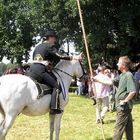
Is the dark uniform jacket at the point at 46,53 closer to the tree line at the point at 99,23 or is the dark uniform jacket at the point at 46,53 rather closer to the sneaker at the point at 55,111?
the sneaker at the point at 55,111

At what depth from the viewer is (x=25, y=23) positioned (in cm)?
5625

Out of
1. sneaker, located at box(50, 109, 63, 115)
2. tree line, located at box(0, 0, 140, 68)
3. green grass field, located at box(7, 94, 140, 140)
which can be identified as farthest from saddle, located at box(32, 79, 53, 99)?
tree line, located at box(0, 0, 140, 68)

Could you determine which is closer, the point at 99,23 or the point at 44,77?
the point at 44,77

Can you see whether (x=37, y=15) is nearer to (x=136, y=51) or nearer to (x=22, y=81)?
(x=136, y=51)

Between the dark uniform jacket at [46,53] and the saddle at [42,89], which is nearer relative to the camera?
the saddle at [42,89]

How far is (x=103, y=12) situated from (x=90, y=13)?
1.17 m

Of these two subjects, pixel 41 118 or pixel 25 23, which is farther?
pixel 25 23

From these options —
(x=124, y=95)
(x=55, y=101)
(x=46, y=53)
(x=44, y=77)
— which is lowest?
(x=55, y=101)

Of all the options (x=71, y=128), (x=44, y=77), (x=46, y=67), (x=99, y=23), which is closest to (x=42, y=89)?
(x=44, y=77)

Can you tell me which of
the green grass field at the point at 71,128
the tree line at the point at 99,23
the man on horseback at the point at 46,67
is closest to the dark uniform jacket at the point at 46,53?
the man on horseback at the point at 46,67

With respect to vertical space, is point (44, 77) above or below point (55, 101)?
above

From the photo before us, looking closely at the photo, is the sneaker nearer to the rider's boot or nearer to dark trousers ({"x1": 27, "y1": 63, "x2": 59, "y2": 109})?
the rider's boot

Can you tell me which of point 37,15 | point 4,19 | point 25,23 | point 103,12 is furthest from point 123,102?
point 4,19

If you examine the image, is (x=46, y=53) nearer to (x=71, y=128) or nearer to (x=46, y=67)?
(x=46, y=67)
